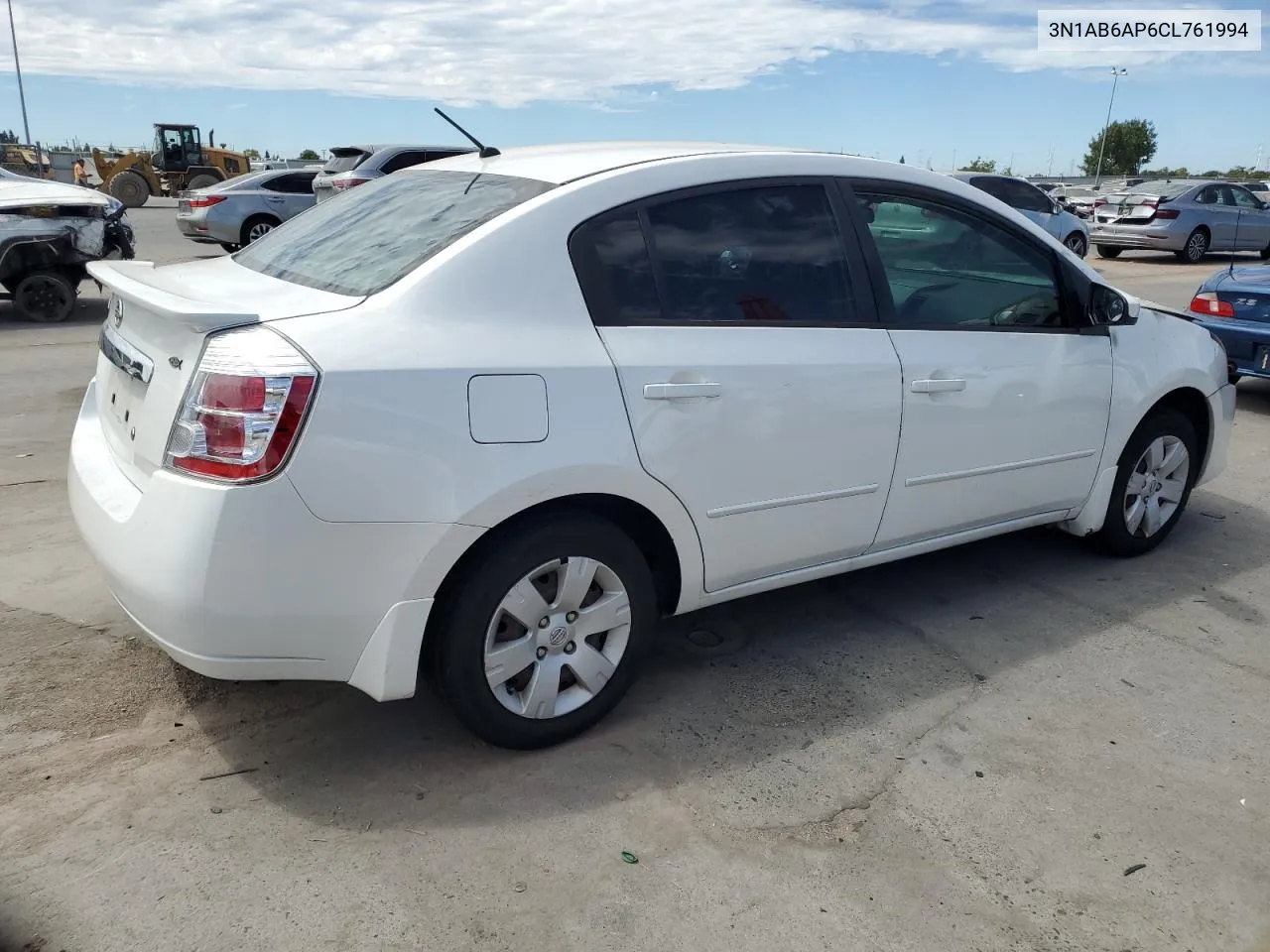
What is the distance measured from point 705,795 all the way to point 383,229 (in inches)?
77.6

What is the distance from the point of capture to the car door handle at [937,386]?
3.65m

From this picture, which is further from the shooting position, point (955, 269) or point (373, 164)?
point (373, 164)

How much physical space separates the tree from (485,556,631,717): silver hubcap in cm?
8051

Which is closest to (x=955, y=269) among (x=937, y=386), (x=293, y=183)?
(x=937, y=386)

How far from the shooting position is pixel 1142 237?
64.1 ft

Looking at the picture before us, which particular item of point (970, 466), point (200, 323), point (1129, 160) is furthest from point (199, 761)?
point (1129, 160)

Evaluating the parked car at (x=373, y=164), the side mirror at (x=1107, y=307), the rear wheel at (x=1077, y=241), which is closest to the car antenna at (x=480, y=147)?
the side mirror at (x=1107, y=307)

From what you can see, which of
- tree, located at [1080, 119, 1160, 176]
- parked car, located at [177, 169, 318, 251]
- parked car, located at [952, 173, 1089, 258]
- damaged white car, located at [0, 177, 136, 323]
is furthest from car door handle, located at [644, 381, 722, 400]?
tree, located at [1080, 119, 1160, 176]

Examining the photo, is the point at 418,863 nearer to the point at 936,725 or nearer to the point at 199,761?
the point at 199,761

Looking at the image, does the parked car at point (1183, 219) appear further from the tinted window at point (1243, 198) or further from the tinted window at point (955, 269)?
the tinted window at point (955, 269)

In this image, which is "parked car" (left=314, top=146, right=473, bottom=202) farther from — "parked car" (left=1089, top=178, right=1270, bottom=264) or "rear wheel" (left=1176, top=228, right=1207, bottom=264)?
"rear wheel" (left=1176, top=228, right=1207, bottom=264)

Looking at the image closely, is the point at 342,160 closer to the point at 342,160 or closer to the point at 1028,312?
the point at 342,160

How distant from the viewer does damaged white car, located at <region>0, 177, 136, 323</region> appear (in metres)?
9.70

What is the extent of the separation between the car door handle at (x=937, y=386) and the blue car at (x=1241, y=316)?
4687 millimetres
